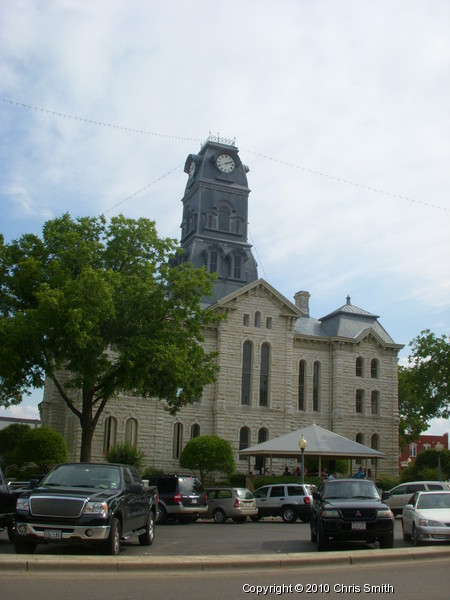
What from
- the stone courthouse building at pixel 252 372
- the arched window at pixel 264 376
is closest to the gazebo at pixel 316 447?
the stone courthouse building at pixel 252 372

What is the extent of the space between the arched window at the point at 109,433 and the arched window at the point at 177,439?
4421 millimetres

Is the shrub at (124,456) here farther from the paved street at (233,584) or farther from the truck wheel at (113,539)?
the paved street at (233,584)

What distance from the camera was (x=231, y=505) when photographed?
27703 mm

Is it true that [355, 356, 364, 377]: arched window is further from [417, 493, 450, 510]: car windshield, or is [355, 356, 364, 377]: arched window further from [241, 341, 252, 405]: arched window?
[417, 493, 450, 510]: car windshield

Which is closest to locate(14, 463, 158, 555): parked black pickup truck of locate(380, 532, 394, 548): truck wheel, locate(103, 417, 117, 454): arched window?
locate(380, 532, 394, 548): truck wheel

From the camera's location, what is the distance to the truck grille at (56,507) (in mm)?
13180

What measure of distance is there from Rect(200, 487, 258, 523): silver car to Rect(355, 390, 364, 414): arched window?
2944 cm

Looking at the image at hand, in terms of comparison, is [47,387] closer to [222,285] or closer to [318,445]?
[222,285]

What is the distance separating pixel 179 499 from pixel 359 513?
447 inches

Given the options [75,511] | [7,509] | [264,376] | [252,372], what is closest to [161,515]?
[7,509]

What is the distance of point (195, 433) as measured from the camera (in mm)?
50844

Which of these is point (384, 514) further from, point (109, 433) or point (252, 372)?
point (252, 372)

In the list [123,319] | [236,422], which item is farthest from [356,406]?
[123,319]

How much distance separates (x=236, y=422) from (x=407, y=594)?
41.6m
